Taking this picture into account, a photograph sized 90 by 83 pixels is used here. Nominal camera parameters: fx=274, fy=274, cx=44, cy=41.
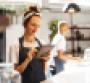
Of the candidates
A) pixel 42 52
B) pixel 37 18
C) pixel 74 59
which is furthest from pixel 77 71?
pixel 37 18

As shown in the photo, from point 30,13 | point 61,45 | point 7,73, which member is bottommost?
point 7,73

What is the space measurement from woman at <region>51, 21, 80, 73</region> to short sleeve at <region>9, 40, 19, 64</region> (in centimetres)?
14

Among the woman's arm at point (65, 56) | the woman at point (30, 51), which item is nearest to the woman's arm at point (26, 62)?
the woman at point (30, 51)

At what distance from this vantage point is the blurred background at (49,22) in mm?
1067

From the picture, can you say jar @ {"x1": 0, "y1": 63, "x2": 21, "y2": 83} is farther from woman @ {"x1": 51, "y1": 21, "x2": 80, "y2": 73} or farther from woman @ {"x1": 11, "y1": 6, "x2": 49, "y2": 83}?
woman @ {"x1": 51, "y1": 21, "x2": 80, "y2": 73}

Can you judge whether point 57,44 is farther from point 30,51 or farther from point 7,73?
point 7,73

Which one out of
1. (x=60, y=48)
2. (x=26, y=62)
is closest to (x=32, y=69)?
(x=26, y=62)

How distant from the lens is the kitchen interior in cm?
107

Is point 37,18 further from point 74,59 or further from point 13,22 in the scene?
point 74,59

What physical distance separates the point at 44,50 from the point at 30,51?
0.19ft

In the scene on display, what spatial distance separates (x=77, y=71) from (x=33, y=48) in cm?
21

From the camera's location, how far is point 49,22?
1104 mm

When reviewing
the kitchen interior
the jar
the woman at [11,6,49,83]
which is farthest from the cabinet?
the jar

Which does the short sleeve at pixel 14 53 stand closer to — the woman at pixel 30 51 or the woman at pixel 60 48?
the woman at pixel 30 51
